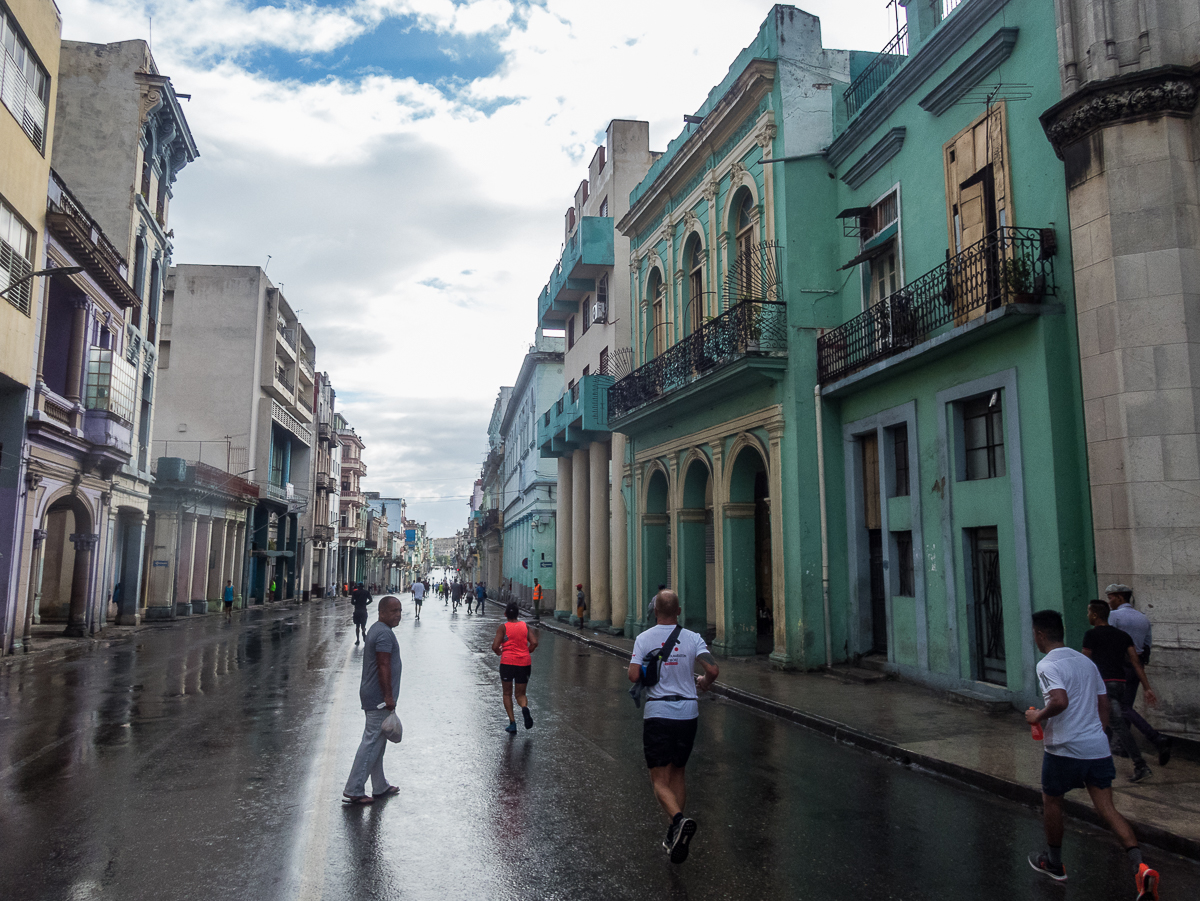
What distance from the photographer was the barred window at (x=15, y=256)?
703 inches

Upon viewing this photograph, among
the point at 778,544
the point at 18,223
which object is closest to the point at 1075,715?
the point at 778,544

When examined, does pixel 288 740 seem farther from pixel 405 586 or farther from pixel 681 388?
pixel 405 586

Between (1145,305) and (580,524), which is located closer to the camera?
(1145,305)

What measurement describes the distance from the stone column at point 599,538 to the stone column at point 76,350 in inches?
567

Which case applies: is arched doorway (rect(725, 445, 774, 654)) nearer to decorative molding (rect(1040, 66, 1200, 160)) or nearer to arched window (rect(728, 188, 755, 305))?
arched window (rect(728, 188, 755, 305))

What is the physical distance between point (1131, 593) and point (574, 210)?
28.4m

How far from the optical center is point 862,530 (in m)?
15.2

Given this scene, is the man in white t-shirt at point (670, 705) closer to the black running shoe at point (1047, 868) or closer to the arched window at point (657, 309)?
the black running shoe at point (1047, 868)

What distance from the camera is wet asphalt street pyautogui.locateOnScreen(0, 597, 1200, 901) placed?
5.14 metres

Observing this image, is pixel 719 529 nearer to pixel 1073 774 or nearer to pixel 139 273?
pixel 1073 774

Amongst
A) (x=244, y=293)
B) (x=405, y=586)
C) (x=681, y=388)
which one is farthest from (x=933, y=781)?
(x=405, y=586)

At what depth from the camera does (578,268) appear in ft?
92.8

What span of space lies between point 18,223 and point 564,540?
20.5m

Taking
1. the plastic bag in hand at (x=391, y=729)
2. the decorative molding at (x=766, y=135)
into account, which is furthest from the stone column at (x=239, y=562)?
the plastic bag in hand at (x=391, y=729)
